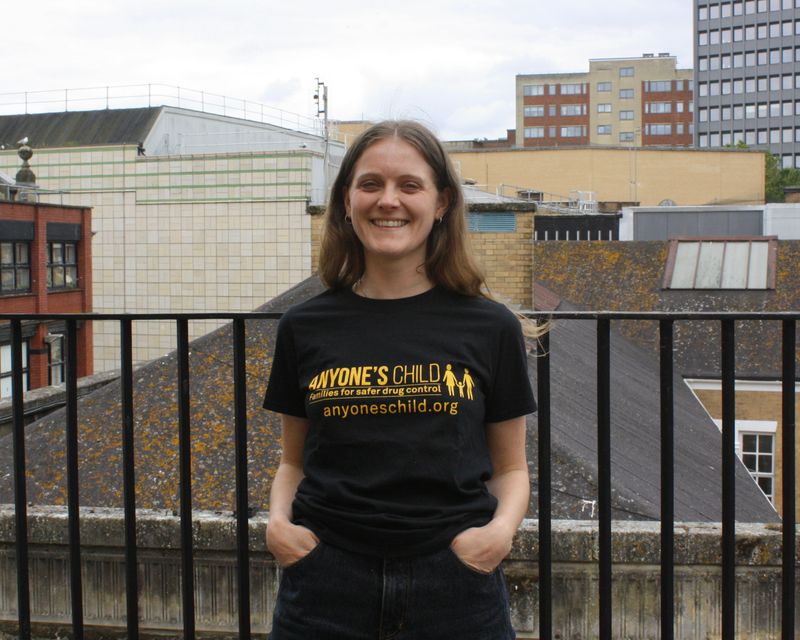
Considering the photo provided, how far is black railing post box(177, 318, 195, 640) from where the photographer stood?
3236 millimetres

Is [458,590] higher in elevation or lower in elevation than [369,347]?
lower

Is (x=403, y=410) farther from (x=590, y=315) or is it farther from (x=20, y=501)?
(x=20, y=501)

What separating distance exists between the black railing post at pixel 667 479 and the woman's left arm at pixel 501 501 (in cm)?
68

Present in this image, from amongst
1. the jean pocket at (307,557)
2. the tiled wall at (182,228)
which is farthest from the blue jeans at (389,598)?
the tiled wall at (182,228)

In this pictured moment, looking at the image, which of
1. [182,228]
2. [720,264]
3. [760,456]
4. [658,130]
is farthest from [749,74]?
[760,456]

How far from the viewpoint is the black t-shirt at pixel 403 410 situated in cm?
235

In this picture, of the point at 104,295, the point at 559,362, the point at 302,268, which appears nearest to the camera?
the point at 559,362

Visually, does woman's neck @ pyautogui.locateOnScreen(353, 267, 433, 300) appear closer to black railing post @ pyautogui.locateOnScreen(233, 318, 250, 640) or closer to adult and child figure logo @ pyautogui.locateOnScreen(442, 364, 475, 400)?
adult and child figure logo @ pyautogui.locateOnScreen(442, 364, 475, 400)

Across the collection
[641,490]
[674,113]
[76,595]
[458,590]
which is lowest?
[641,490]

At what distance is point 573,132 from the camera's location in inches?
4500

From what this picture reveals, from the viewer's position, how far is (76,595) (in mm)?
3393

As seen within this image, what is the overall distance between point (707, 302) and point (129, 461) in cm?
2021

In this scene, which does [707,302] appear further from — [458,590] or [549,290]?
[458,590]

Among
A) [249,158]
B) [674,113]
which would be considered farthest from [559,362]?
[674,113]
